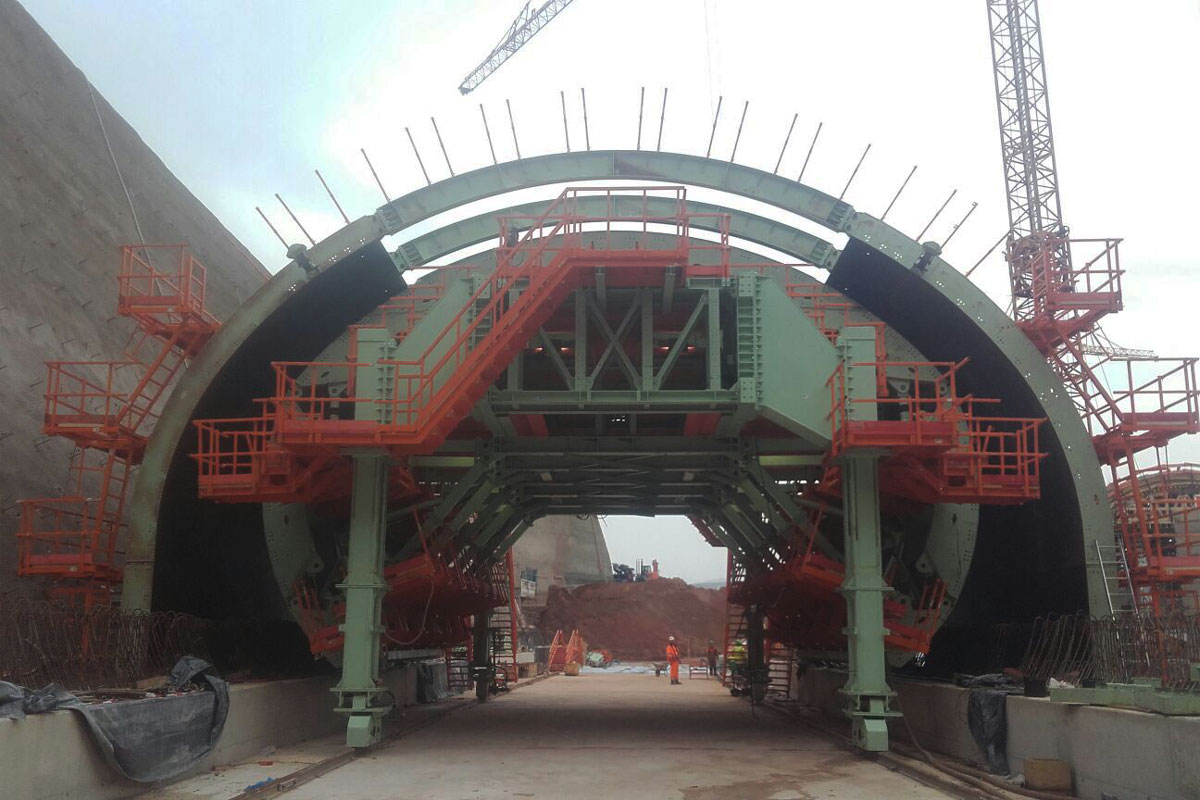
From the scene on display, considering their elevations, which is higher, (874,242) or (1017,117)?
(1017,117)

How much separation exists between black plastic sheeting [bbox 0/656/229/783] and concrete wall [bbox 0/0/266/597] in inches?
118

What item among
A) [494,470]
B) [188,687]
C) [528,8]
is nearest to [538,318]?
[494,470]

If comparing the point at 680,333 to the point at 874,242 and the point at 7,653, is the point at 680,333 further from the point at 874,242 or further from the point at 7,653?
the point at 7,653

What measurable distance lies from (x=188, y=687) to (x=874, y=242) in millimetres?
12750

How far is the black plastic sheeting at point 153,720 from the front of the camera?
10250 mm

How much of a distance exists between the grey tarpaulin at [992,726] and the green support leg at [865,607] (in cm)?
115

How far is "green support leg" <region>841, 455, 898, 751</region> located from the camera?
14.6 meters

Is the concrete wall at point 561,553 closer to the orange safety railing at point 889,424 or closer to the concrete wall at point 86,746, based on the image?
the concrete wall at point 86,746

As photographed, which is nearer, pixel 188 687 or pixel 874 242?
pixel 188 687

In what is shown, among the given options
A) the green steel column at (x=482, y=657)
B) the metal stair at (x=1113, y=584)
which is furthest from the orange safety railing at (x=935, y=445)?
the green steel column at (x=482, y=657)

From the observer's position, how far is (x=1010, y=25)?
51344 mm

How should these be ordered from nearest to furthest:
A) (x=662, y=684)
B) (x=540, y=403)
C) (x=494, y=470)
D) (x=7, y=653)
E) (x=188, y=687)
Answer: (x=7, y=653) → (x=188, y=687) → (x=540, y=403) → (x=494, y=470) → (x=662, y=684)

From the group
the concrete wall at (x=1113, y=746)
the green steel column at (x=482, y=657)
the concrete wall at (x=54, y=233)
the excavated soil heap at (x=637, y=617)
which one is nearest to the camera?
the concrete wall at (x=1113, y=746)

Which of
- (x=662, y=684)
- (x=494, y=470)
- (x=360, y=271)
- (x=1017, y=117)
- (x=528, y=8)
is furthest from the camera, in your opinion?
(x=528, y=8)
